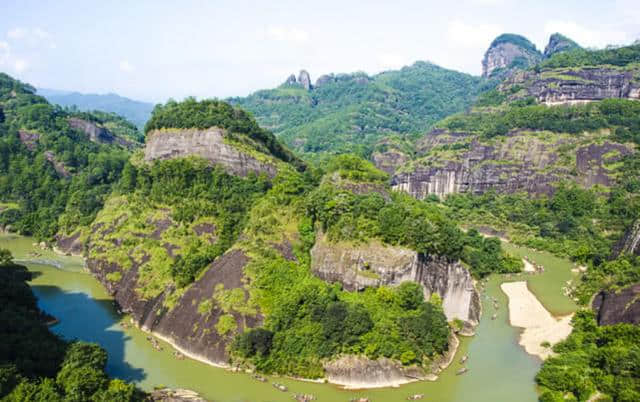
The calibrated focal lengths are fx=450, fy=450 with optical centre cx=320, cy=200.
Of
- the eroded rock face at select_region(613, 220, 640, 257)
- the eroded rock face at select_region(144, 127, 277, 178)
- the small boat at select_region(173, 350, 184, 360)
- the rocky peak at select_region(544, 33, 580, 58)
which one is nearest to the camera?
the small boat at select_region(173, 350, 184, 360)

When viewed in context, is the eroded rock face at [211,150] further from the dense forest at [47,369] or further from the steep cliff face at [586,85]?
the steep cliff face at [586,85]

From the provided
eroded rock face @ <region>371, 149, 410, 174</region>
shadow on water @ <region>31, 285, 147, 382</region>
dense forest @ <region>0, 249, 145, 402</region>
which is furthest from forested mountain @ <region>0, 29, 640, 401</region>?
dense forest @ <region>0, 249, 145, 402</region>

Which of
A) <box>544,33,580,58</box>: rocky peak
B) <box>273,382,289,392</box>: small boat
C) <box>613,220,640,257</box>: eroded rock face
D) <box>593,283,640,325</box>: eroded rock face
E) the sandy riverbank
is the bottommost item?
<box>273,382,289,392</box>: small boat

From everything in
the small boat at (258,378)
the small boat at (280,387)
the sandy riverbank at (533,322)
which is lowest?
the small boat at (280,387)

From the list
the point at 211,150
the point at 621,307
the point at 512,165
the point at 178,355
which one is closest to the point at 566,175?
the point at 512,165

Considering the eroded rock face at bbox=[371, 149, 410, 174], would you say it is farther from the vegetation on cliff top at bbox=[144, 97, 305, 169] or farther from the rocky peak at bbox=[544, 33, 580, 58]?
the rocky peak at bbox=[544, 33, 580, 58]

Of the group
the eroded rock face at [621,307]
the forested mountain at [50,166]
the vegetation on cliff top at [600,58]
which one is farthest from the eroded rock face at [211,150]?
the vegetation on cliff top at [600,58]

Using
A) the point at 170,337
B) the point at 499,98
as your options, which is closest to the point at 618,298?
the point at 170,337
